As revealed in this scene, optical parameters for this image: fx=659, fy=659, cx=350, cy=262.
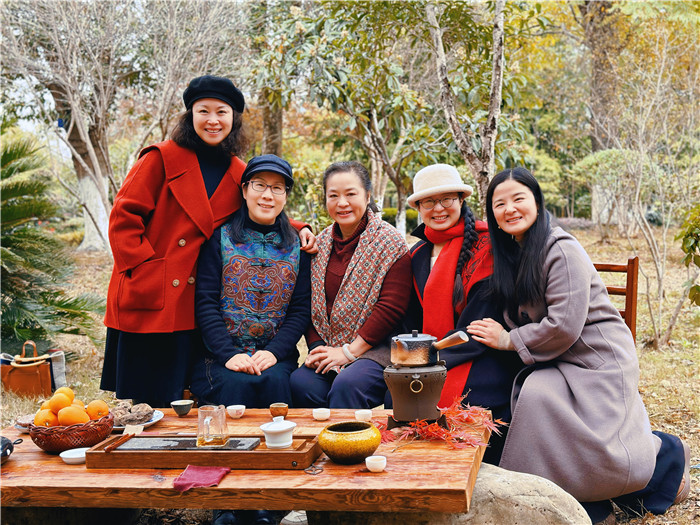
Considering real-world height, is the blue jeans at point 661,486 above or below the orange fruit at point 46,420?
below

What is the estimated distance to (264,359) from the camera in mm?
3330

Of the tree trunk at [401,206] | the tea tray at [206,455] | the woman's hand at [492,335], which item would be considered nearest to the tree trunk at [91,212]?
the tree trunk at [401,206]

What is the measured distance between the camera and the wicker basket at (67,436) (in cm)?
247

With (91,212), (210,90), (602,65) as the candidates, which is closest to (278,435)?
(210,90)

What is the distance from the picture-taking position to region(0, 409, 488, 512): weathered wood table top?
2041 millimetres

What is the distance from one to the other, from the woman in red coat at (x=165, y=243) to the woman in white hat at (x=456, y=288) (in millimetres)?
1092

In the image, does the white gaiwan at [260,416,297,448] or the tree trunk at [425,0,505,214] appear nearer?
the white gaiwan at [260,416,297,448]

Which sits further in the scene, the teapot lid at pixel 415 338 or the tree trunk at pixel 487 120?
the tree trunk at pixel 487 120

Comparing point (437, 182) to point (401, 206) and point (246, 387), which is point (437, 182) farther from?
point (401, 206)

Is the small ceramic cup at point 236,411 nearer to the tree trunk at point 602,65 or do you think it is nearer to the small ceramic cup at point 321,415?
the small ceramic cup at point 321,415

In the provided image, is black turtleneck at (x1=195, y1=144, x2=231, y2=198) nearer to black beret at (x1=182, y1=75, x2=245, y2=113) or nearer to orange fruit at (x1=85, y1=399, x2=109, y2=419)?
black beret at (x1=182, y1=75, x2=245, y2=113)

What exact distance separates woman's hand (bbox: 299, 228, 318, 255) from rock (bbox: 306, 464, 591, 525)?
5.25ft

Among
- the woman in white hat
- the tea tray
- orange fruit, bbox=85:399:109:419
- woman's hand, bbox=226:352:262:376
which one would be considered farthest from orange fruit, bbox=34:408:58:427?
the woman in white hat

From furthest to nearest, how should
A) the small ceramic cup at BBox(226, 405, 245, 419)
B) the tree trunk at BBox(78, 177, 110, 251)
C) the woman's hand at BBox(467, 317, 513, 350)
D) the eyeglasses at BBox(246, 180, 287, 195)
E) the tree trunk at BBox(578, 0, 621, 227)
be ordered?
the tree trunk at BBox(78, 177, 110, 251) → the tree trunk at BBox(578, 0, 621, 227) → the eyeglasses at BBox(246, 180, 287, 195) → the woman's hand at BBox(467, 317, 513, 350) → the small ceramic cup at BBox(226, 405, 245, 419)
